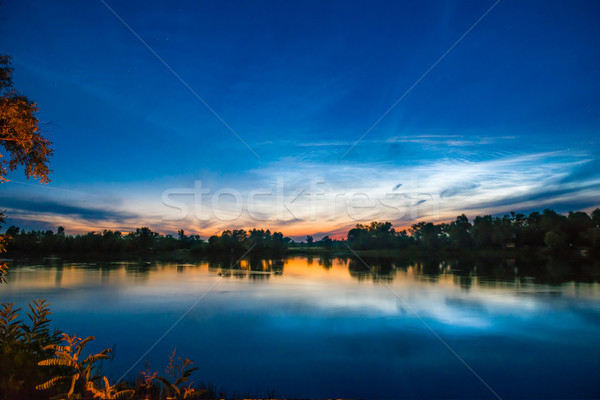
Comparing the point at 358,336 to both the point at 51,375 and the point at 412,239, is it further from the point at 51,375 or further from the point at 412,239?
the point at 412,239

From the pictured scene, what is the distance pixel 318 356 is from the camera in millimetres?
10117

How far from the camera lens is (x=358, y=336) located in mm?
12078

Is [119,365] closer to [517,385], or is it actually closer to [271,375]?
[271,375]

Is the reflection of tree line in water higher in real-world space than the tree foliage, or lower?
lower

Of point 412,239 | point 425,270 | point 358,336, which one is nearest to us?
point 358,336

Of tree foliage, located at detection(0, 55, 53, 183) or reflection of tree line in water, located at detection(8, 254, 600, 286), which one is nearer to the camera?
tree foliage, located at detection(0, 55, 53, 183)

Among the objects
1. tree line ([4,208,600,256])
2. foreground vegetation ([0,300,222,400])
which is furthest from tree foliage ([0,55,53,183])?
tree line ([4,208,600,256])

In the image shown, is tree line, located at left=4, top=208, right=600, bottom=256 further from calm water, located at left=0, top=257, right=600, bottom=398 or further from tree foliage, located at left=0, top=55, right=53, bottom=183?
tree foliage, located at left=0, top=55, right=53, bottom=183

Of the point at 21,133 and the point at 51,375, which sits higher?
the point at 21,133

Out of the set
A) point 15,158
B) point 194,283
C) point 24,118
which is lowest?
point 194,283

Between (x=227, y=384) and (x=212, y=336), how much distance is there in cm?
429

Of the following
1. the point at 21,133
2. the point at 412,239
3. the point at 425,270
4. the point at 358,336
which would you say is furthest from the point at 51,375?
the point at 412,239

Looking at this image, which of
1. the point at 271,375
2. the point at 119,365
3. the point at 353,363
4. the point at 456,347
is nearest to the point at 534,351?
the point at 456,347

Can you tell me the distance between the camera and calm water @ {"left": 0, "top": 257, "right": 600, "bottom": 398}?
838 cm
